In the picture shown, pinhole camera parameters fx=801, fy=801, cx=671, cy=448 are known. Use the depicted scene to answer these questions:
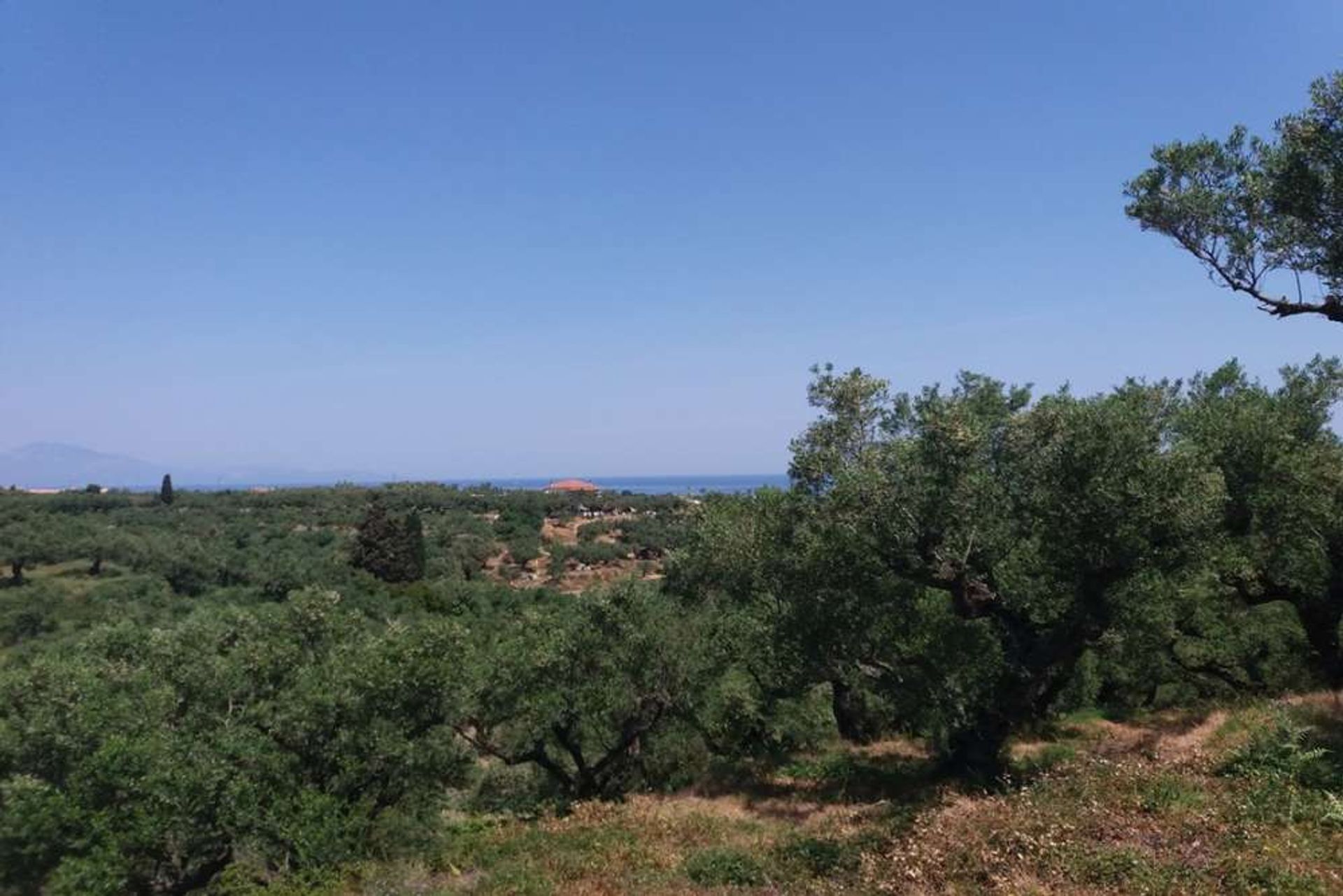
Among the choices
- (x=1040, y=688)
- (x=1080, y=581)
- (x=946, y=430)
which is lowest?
(x=1040, y=688)

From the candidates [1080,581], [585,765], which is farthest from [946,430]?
[585,765]

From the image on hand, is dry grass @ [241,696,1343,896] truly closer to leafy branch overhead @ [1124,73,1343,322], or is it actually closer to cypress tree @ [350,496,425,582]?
leafy branch overhead @ [1124,73,1343,322]

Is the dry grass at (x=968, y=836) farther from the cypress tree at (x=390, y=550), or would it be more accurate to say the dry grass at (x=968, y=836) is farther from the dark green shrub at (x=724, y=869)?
the cypress tree at (x=390, y=550)

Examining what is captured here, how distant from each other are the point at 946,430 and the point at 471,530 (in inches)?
3741

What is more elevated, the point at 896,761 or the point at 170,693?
the point at 170,693

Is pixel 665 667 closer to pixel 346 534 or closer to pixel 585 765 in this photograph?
pixel 585 765

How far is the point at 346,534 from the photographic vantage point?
98.1 metres

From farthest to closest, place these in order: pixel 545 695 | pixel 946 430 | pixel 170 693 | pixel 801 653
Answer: pixel 545 695 → pixel 170 693 → pixel 801 653 → pixel 946 430

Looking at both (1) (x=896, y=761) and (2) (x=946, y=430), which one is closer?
(2) (x=946, y=430)

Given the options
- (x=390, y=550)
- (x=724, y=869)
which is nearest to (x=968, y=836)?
(x=724, y=869)

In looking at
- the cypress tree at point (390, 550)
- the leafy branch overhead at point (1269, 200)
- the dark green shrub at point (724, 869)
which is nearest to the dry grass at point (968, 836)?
the dark green shrub at point (724, 869)

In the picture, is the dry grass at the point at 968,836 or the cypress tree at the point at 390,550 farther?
the cypress tree at the point at 390,550

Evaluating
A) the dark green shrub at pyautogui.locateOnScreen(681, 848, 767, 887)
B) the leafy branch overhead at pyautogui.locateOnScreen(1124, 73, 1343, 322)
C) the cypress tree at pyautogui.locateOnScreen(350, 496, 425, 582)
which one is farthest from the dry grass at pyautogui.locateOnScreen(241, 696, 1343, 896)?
the cypress tree at pyautogui.locateOnScreen(350, 496, 425, 582)

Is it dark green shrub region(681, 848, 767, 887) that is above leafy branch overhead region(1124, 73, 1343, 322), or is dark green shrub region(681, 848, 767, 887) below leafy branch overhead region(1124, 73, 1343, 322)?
below
